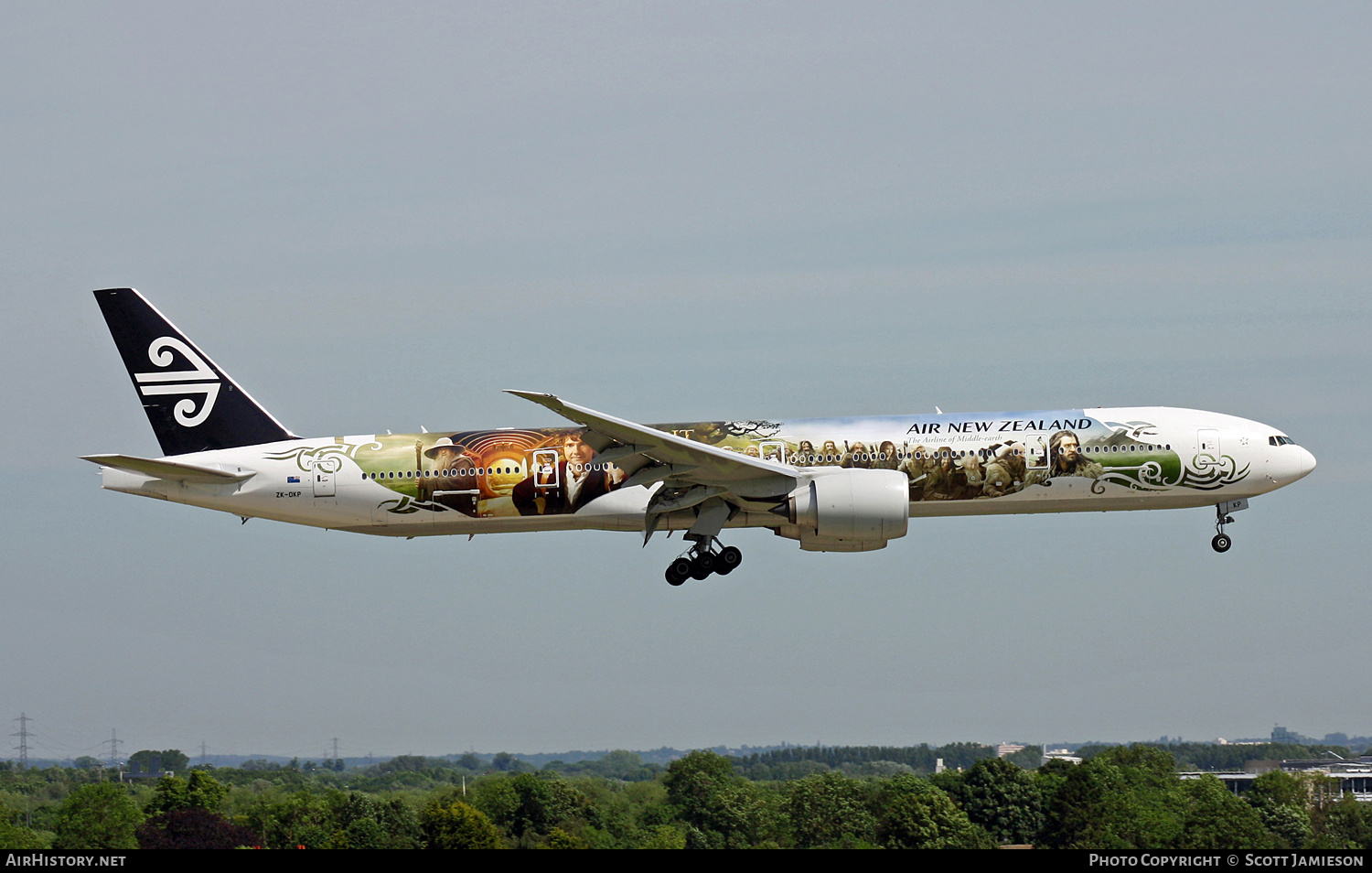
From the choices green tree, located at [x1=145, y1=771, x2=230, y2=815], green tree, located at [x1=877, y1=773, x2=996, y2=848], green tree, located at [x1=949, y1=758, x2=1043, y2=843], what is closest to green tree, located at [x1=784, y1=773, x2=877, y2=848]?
green tree, located at [x1=877, y1=773, x2=996, y2=848]

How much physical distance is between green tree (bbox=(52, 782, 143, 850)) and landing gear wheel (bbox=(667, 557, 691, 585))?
29.4 metres

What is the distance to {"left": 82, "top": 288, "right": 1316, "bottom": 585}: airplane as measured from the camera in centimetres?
3750

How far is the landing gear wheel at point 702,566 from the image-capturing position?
1571 inches

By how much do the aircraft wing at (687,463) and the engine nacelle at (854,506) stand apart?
26.3 inches

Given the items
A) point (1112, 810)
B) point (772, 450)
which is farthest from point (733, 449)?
point (1112, 810)

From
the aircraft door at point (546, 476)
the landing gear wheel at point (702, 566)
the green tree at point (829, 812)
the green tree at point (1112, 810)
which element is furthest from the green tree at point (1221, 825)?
the aircraft door at point (546, 476)

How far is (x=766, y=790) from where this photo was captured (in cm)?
6162

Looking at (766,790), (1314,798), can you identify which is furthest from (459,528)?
(1314,798)

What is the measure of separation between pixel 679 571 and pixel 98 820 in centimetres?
3379

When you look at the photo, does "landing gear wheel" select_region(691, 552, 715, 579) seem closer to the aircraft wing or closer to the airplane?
the airplane
